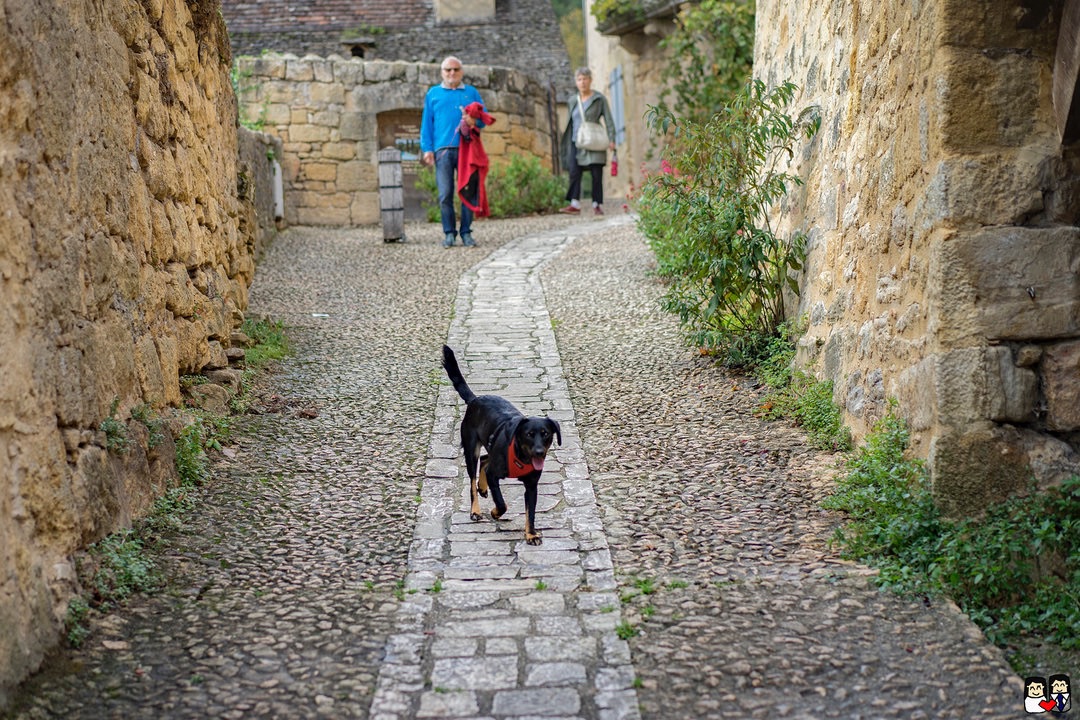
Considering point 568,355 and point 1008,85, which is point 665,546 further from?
point 568,355

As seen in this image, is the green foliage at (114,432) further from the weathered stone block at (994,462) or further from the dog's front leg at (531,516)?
the weathered stone block at (994,462)

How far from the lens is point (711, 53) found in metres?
15.8

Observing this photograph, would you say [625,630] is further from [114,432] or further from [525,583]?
[114,432]

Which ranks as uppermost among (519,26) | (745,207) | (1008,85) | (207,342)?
(519,26)

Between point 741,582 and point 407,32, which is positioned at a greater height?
point 407,32

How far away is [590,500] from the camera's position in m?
4.88

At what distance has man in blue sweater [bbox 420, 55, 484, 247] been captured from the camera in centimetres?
1163

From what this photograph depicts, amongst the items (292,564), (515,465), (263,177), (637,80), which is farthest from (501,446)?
(637,80)

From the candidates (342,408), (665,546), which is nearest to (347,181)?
(342,408)

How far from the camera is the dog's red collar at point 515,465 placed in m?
4.23

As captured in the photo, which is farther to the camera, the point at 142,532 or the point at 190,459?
the point at 190,459

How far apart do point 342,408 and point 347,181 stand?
8.86m

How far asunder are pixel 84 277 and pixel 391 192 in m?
8.36

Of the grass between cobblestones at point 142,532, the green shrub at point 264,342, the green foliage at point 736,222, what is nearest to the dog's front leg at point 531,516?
the grass between cobblestones at point 142,532
